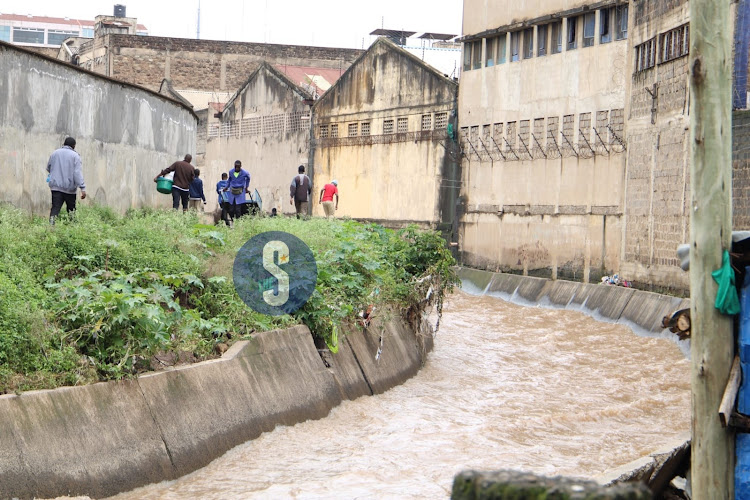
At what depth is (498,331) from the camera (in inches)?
787

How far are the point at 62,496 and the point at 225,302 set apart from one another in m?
3.77

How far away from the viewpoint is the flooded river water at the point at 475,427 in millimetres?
8445

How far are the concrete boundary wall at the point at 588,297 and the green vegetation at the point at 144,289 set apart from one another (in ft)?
18.1

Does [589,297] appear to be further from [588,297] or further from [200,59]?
[200,59]

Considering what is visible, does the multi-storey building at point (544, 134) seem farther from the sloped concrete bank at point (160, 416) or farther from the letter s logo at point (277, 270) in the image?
the sloped concrete bank at point (160, 416)

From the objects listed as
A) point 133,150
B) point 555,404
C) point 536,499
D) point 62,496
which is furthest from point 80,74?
point 536,499

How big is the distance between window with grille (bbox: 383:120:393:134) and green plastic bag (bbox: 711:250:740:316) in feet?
88.0

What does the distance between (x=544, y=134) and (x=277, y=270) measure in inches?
651

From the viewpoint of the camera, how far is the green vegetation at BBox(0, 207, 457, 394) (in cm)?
765

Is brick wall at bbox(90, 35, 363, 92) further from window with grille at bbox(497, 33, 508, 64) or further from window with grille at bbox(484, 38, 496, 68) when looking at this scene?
window with grille at bbox(497, 33, 508, 64)

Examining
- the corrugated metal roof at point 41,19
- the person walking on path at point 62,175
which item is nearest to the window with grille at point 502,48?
the person walking on path at point 62,175

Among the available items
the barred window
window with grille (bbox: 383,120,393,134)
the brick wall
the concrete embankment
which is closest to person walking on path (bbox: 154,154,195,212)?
the concrete embankment

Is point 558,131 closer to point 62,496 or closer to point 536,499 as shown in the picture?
point 62,496

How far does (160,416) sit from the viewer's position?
7.96m
